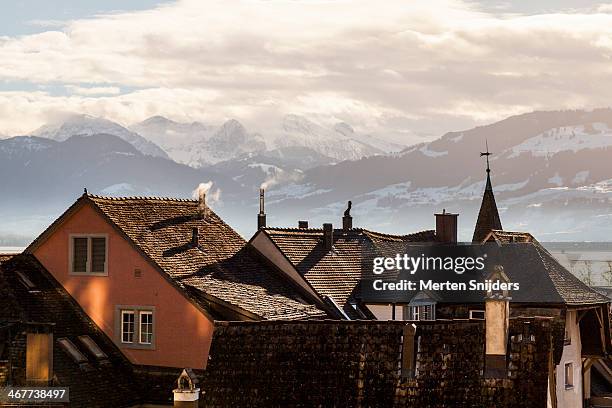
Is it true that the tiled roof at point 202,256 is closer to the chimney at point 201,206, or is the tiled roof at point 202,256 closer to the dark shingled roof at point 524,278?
the chimney at point 201,206

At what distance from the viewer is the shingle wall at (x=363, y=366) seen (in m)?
34.0

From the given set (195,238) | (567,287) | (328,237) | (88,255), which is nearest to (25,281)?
(88,255)

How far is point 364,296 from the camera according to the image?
5869 centimetres

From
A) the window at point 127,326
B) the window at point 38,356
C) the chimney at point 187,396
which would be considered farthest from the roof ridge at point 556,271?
the chimney at point 187,396

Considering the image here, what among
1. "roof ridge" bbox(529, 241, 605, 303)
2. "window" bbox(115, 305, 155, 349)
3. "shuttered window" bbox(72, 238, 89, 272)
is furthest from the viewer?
"roof ridge" bbox(529, 241, 605, 303)

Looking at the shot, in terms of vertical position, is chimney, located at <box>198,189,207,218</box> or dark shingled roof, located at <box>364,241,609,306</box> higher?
chimney, located at <box>198,189,207,218</box>

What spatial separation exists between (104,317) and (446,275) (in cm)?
1855

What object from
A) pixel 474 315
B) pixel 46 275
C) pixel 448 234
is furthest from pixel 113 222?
pixel 448 234

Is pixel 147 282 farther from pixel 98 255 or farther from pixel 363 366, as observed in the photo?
pixel 363 366

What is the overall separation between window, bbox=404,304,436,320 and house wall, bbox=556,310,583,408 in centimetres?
782

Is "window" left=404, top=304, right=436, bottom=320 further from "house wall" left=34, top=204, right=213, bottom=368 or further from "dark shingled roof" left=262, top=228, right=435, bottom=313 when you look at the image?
"house wall" left=34, top=204, right=213, bottom=368

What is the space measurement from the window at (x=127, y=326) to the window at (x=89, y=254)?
1.88 meters

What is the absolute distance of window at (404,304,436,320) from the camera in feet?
191
